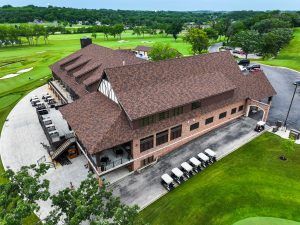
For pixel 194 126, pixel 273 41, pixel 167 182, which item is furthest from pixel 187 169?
pixel 273 41

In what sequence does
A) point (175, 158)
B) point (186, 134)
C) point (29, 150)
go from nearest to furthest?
point (175, 158) < point (186, 134) < point (29, 150)

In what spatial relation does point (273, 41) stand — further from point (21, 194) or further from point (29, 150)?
point (21, 194)

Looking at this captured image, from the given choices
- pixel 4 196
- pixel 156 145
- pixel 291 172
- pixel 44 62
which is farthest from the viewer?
pixel 44 62

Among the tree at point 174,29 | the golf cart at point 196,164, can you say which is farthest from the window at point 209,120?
the tree at point 174,29

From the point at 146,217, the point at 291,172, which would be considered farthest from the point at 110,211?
the point at 291,172

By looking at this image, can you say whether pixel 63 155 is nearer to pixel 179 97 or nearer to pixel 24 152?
pixel 24 152

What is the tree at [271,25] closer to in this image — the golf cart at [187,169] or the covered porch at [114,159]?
the golf cart at [187,169]
